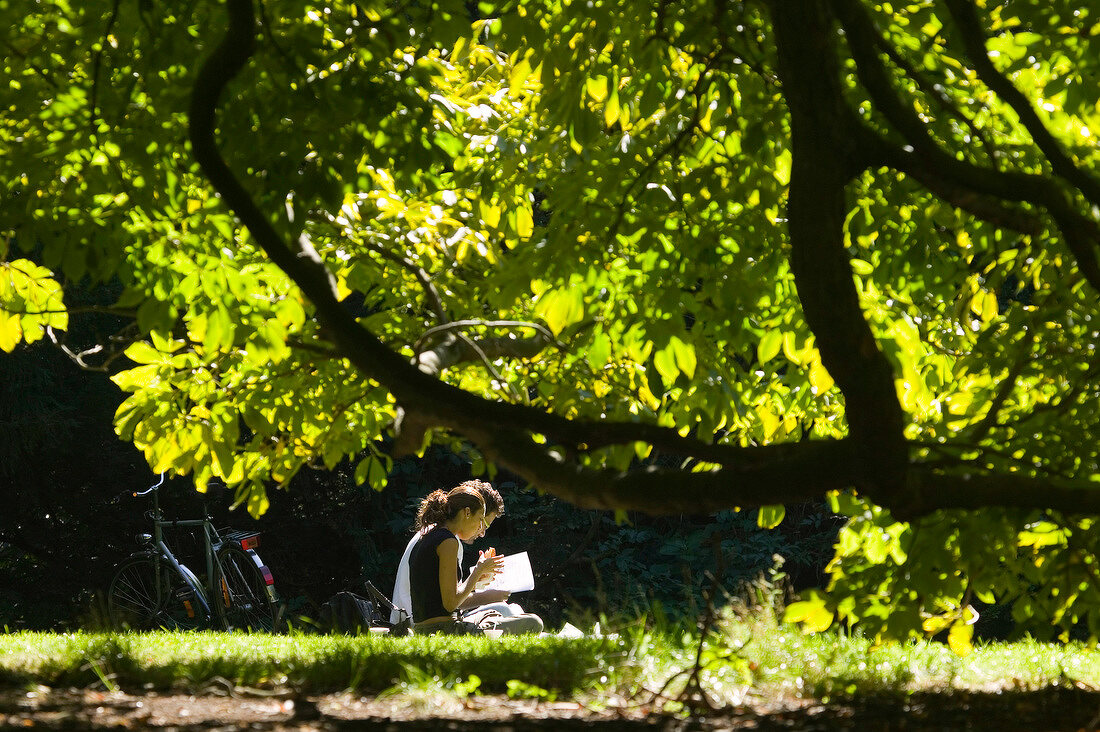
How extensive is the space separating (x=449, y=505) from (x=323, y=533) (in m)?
7.68

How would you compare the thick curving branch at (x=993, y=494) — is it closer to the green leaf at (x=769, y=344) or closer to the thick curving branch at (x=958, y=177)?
the thick curving branch at (x=958, y=177)

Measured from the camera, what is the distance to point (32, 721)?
327 centimetres

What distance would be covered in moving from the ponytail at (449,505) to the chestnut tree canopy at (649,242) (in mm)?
2567

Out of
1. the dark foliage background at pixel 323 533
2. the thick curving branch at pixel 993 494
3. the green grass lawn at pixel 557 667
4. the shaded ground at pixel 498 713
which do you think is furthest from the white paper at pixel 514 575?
the dark foliage background at pixel 323 533

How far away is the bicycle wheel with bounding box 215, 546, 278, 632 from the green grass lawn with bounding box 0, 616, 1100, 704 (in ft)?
16.7

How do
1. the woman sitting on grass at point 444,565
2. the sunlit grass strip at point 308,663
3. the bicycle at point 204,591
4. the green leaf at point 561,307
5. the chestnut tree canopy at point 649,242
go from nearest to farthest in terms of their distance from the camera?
1. the chestnut tree canopy at point 649,242
2. the green leaf at point 561,307
3. the sunlit grass strip at point 308,663
4. the woman sitting on grass at point 444,565
5. the bicycle at point 204,591

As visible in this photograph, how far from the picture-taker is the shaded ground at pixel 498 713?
3.36 m

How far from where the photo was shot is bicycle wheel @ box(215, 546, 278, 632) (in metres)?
11.0

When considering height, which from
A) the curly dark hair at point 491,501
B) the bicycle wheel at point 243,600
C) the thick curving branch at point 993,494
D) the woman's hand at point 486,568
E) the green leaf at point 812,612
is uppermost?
the thick curving branch at point 993,494

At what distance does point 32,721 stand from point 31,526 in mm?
12359

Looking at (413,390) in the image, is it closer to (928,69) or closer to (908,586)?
(908,586)

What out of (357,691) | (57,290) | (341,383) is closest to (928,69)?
(341,383)

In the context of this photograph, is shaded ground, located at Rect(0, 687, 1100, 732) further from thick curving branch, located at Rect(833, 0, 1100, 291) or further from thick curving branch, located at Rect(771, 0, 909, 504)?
thick curving branch, located at Rect(833, 0, 1100, 291)

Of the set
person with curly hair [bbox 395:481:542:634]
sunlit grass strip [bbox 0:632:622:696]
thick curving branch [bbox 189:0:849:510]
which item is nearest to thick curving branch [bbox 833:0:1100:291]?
thick curving branch [bbox 189:0:849:510]
